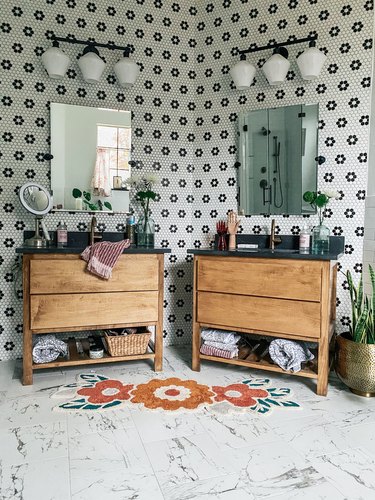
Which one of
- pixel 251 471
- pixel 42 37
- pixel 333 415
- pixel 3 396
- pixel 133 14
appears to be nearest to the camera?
pixel 251 471

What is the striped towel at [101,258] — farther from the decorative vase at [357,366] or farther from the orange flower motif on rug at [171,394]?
the decorative vase at [357,366]

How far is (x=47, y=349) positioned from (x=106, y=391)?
55cm

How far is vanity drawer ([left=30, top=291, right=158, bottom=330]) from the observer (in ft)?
9.03

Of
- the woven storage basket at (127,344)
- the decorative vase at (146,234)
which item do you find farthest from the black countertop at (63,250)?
the woven storage basket at (127,344)

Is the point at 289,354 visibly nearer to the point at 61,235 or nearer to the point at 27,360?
the point at 27,360

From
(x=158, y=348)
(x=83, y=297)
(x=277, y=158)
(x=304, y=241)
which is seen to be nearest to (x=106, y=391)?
(x=158, y=348)

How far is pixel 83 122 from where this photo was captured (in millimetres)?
3340

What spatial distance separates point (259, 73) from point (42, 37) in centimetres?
175

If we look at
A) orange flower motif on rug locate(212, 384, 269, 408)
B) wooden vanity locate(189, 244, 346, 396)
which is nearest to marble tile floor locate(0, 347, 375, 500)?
orange flower motif on rug locate(212, 384, 269, 408)

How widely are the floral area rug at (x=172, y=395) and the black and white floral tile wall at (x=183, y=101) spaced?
0.88m

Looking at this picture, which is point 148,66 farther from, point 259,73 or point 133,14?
point 259,73

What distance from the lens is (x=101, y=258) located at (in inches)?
110

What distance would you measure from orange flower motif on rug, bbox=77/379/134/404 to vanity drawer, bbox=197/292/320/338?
2.42ft

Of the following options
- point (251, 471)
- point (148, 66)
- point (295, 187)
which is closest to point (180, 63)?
point (148, 66)
